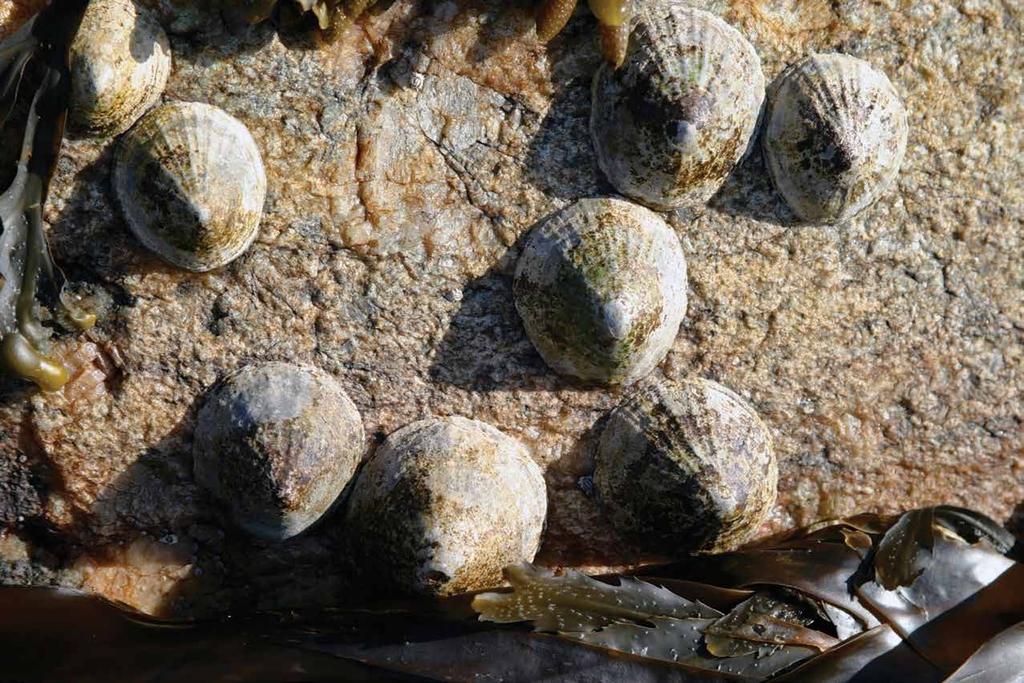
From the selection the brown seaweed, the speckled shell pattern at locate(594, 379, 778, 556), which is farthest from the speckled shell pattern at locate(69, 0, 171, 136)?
the speckled shell pattern at locate(594, 379, 778, 556)

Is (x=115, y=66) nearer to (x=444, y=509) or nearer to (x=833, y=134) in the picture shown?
(x=444, y=509)

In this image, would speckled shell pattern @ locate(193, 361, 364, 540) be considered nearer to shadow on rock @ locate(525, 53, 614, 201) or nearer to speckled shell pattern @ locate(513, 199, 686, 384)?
speckled shell pattern @ locate(513, 199, 686, 384)

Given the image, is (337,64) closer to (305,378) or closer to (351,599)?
(305,378)

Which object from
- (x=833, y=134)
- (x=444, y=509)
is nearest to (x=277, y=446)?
(x=444, y=509)

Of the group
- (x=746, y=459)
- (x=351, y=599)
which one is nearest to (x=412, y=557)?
(x=351, y=599)

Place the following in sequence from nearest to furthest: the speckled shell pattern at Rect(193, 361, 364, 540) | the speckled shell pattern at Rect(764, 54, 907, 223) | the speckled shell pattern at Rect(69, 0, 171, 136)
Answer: the speckled shell pattern at Rect(69, 0, 171, 136), the speckled shell pattern at Rect(193, 361, 364, 540), the speckled shell pattern at Rect(764, 54, 907, 223)

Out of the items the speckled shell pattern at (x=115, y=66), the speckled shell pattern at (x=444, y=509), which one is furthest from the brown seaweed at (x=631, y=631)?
the speckled shell pattern at (x=115, y=66)
